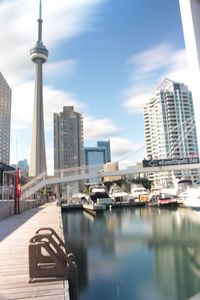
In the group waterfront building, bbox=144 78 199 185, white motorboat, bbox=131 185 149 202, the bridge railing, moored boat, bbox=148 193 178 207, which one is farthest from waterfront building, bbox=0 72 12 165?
the bridge railing

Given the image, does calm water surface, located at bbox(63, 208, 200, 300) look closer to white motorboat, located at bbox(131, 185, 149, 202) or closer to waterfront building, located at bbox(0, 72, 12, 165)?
white motorboat, located at bbox(131, 185, 149, 202)

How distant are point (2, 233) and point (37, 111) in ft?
288

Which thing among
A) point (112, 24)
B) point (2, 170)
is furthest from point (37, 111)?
point (112, 24)

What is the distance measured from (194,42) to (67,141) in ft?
424

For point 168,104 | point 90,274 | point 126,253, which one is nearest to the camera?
point 90,274

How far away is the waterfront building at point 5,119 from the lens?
95688 millimetres

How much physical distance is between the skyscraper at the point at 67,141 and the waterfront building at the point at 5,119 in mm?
24942

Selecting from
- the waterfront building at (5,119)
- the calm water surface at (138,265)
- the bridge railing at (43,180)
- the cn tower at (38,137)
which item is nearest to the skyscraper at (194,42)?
the calm water surface at (138,265)

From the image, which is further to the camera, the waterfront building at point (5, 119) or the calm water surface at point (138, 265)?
the waterfront building at point (5, 119)

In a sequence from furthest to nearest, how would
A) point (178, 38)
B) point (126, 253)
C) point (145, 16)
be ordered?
point (126, 253) < point (178, 38) < point (145, 16)

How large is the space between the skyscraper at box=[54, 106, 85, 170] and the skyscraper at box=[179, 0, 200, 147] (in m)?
126

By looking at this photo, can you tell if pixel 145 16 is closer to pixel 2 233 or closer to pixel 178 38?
pixel 178 38

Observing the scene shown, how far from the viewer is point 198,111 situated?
2.84m

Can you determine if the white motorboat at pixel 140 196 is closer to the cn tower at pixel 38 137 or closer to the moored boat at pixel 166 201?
the moored boat at pixel 166 201
